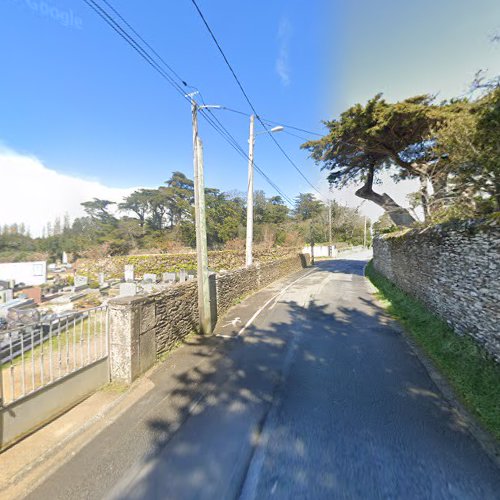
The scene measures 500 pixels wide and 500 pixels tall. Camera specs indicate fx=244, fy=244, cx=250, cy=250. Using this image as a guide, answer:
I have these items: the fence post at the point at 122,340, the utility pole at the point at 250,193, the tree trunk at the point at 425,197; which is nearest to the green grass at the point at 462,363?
the tree trunk at the point at 425,197

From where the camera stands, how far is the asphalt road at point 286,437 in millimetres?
2301

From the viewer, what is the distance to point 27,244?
5019cm

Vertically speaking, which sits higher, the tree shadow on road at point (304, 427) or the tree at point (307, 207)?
the tree at point (307, 207)

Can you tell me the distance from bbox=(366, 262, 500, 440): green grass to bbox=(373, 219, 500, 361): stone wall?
0.22 meters

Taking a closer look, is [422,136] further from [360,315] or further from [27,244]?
[27,244]

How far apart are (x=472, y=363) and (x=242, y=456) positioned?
13.7 feet

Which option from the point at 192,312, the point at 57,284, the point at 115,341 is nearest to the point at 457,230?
the point at 192,312

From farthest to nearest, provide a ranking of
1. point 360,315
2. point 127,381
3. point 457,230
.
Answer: point 360,315
point 457,230
point 127,381

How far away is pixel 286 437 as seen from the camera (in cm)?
288

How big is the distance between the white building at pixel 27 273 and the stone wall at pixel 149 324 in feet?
61.0

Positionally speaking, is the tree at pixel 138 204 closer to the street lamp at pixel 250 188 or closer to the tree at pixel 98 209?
the tree at pixel 98 209

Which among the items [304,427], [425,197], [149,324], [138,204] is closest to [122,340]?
[149,324]

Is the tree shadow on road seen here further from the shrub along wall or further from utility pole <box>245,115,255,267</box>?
the shrub along wall

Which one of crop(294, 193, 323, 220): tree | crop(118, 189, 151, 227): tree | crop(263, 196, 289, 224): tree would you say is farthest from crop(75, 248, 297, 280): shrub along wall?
crop(294, 193, 323, 220): tree
